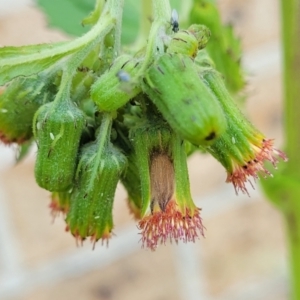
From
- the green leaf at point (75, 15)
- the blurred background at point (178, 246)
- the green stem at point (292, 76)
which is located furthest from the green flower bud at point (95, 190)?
the blurred background at point (178, 246)

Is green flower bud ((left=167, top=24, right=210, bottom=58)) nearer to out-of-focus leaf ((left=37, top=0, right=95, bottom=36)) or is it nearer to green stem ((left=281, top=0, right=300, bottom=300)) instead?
green stem ((left=281, top=0, right=300, bottom=300))

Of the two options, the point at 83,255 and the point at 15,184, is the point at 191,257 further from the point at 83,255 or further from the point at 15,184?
the point at 15,184

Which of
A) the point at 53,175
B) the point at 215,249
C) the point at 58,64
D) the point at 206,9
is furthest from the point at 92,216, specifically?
the point at 215,249

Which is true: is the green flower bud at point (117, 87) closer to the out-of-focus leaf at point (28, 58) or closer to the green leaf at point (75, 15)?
the out-of-focus leaf at point (28, 58)

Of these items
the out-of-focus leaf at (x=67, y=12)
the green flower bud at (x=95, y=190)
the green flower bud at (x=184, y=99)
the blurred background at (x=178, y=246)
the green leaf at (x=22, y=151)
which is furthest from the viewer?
the blurred background at (x=178, y=246)

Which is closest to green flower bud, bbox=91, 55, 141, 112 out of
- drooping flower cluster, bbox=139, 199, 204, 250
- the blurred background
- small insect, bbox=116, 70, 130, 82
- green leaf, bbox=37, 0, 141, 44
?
small insect, bbox=116, 70, 130, 82

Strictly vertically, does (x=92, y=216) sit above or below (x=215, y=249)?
below
